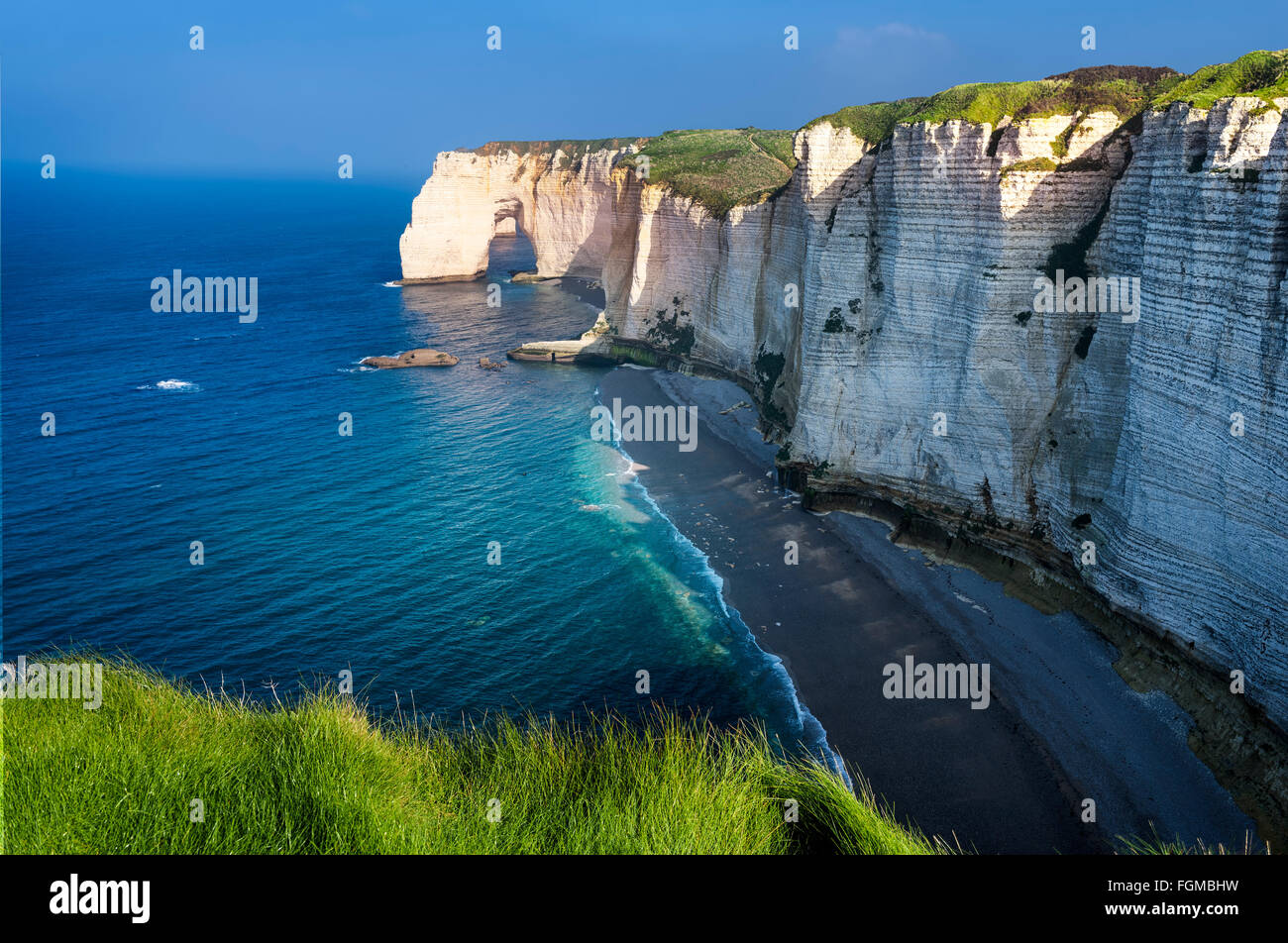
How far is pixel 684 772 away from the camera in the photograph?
569 inches

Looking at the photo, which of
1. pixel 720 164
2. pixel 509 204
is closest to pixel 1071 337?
pixel 720 164

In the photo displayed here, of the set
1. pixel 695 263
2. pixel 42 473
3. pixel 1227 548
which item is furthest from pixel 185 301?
pixel 1227 548

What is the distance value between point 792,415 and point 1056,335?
53.9 feet

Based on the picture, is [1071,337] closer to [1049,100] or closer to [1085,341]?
[1085,341]

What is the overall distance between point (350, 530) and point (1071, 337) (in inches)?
1184

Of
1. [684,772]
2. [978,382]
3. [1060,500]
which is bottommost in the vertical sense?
[684,772]

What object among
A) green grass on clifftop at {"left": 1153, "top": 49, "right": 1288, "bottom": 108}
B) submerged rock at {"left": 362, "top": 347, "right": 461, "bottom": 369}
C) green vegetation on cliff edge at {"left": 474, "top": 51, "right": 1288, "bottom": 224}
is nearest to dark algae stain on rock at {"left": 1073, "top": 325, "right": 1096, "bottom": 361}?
green vegetation on cliff edge at {"left": 474, "top": 51, "right": 1288, "bottom": 224}

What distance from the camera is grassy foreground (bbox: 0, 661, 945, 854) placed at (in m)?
12.0

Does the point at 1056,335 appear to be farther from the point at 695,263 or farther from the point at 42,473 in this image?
the point at 42,473

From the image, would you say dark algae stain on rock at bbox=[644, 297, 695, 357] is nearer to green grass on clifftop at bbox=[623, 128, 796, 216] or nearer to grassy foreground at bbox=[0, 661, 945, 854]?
green grass on clifftop at bbox=[623, 128, 796, 216]

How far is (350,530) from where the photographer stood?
38281 millimetres

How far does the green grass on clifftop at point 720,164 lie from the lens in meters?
60.5

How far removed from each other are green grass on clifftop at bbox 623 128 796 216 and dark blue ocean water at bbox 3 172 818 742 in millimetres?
15563

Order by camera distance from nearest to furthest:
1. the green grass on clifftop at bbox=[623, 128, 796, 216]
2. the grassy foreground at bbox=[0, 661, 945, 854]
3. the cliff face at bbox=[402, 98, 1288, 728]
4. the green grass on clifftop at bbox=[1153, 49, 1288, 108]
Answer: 1. the grassy foreground at bbox=[0, 661, 945, 854]
2. the cliff face at bbox=[402, 98, 1288, 728]
3. the green grass on clifftop at bbox=[1153, 49, 1288, 108]
4. the green grass on clifftop at bbox=[623, 128, 796, 216]
